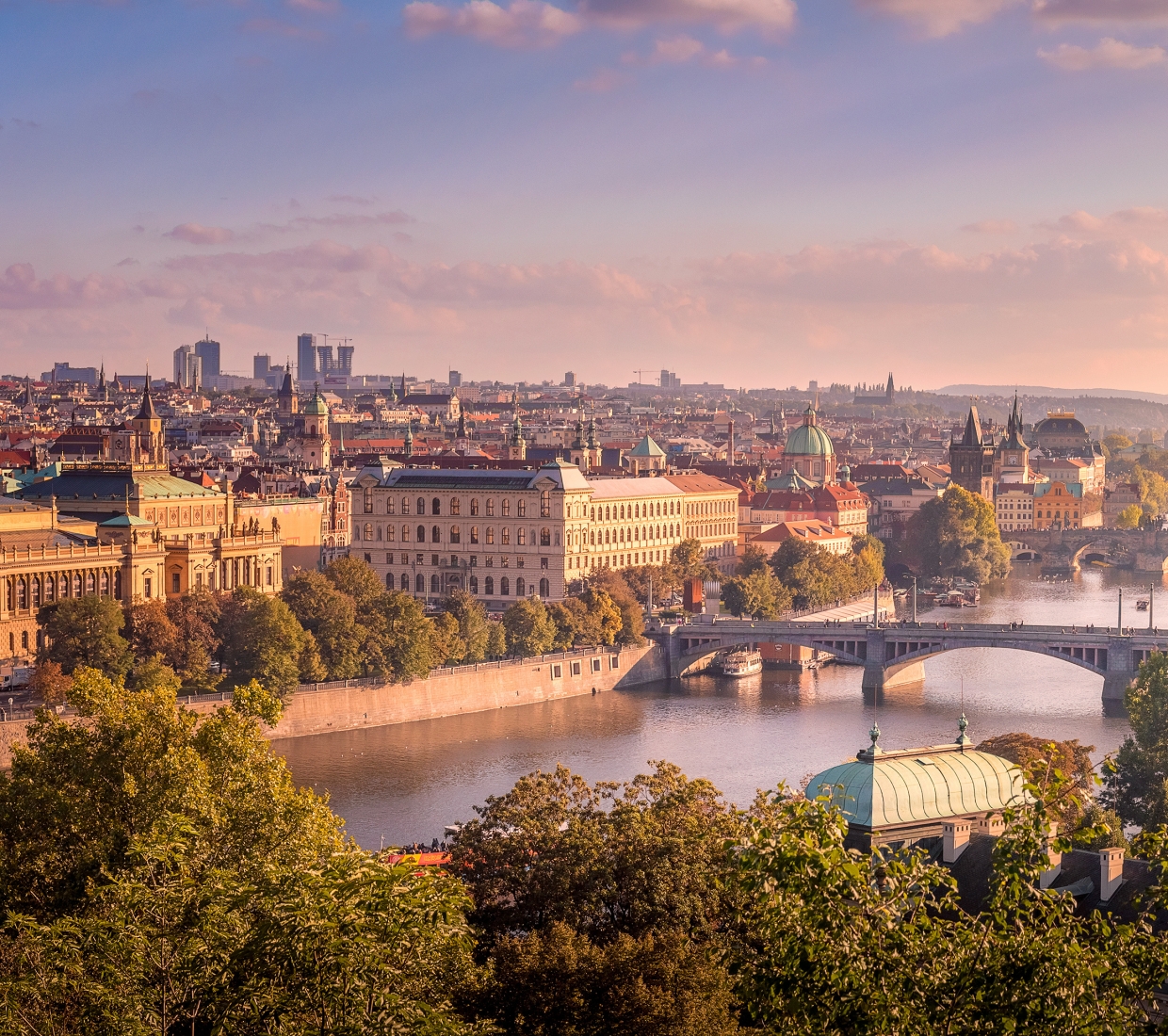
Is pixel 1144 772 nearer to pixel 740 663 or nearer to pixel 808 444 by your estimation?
pixel 740 663

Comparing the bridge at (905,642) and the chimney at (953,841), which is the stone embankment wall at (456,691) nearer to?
the bridge at (905,642)

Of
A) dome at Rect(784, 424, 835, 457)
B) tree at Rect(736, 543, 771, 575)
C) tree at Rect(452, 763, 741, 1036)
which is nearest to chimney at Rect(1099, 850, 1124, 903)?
tree at Rect(452, 763, 741, 1036)

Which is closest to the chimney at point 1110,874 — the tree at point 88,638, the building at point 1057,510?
the tree at point 88,638

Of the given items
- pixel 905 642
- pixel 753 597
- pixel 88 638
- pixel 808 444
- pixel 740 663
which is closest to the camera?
pixel 88 638

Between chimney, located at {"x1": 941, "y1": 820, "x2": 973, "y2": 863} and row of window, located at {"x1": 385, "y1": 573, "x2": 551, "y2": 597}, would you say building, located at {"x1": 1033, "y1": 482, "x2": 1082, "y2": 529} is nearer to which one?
row of window, located at {"x1": 385, "y1": 573, "x2": 551, "y2": 597}

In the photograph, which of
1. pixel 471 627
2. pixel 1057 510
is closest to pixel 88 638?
pixel 471 627
